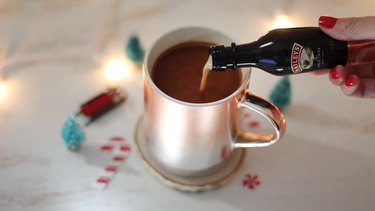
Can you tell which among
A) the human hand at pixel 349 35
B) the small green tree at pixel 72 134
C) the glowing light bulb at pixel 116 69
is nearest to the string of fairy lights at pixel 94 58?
the glowing light bulb at pixel 116 69

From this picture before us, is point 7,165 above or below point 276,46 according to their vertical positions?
below

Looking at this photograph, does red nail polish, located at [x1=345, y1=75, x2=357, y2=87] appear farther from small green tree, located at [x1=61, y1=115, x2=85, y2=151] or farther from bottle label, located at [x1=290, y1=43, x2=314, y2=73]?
small green tree, located at [x1=61, y1=115, x2=85, y2=151]

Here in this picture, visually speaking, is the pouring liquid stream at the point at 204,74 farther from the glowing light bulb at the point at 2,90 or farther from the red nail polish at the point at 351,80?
the glowing light bulb at the point at 2,90

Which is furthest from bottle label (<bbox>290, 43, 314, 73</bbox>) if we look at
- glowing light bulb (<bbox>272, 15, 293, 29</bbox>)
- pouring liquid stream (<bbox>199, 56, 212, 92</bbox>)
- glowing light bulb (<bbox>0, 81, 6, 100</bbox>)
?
glowing light bulb (<bbox>0, 81, 6, 100</bbox>)

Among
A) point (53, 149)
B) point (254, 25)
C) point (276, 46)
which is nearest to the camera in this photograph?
point (276, 46)

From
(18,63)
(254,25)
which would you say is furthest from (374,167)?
(18,63)

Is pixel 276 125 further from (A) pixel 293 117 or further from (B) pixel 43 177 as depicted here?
(B) pixel 43 177

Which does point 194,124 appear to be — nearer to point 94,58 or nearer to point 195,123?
point 195,123
